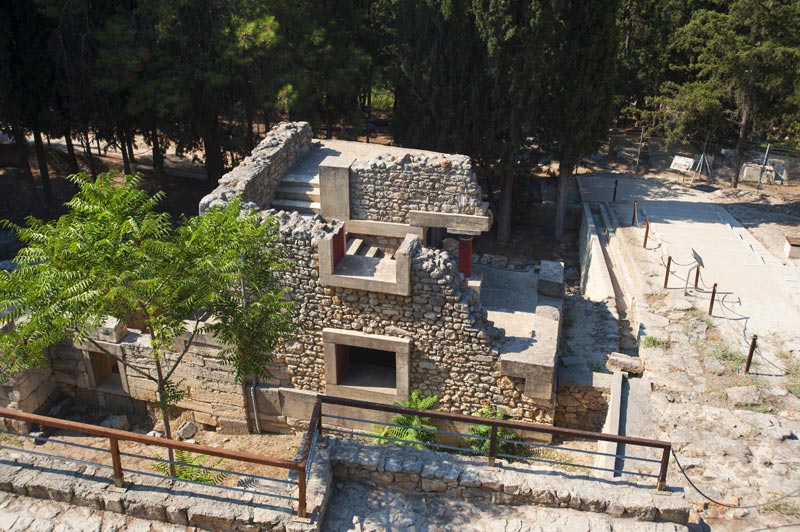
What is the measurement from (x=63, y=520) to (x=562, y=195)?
1756cm

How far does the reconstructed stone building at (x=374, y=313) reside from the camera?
1116 centimetres

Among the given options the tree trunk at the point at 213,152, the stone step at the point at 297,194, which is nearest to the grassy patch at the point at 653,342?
the stone step at the point at 297,194

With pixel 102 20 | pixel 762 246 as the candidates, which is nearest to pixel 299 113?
pixel 102 20

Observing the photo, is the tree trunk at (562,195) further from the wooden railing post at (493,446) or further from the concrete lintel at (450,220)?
the wooden railing post at (493,446)

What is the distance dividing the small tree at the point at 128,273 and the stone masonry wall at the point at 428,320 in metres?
2.27

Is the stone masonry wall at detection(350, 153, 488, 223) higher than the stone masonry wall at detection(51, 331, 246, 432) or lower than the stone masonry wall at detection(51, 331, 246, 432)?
higher

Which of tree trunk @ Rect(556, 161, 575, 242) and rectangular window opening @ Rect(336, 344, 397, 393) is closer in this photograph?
rectangular window opening @ Rect(336, 344, 397, 393)

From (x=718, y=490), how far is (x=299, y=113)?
1674 cm

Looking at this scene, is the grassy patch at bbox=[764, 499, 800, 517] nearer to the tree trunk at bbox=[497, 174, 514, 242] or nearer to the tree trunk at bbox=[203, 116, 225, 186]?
the tree trunk at bbox=[497, 174, 514, 242]

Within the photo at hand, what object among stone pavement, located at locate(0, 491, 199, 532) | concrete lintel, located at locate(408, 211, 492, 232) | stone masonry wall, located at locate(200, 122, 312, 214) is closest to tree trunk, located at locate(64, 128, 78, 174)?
stone masonry wall, located at locate(200, 122, 312, 214)

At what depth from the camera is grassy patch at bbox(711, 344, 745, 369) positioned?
12.1 meters

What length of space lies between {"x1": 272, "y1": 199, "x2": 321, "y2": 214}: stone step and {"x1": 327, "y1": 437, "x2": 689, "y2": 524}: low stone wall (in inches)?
298

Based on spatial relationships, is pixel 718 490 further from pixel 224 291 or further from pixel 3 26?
pixel 3 26

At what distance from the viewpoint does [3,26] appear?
1933 cm
